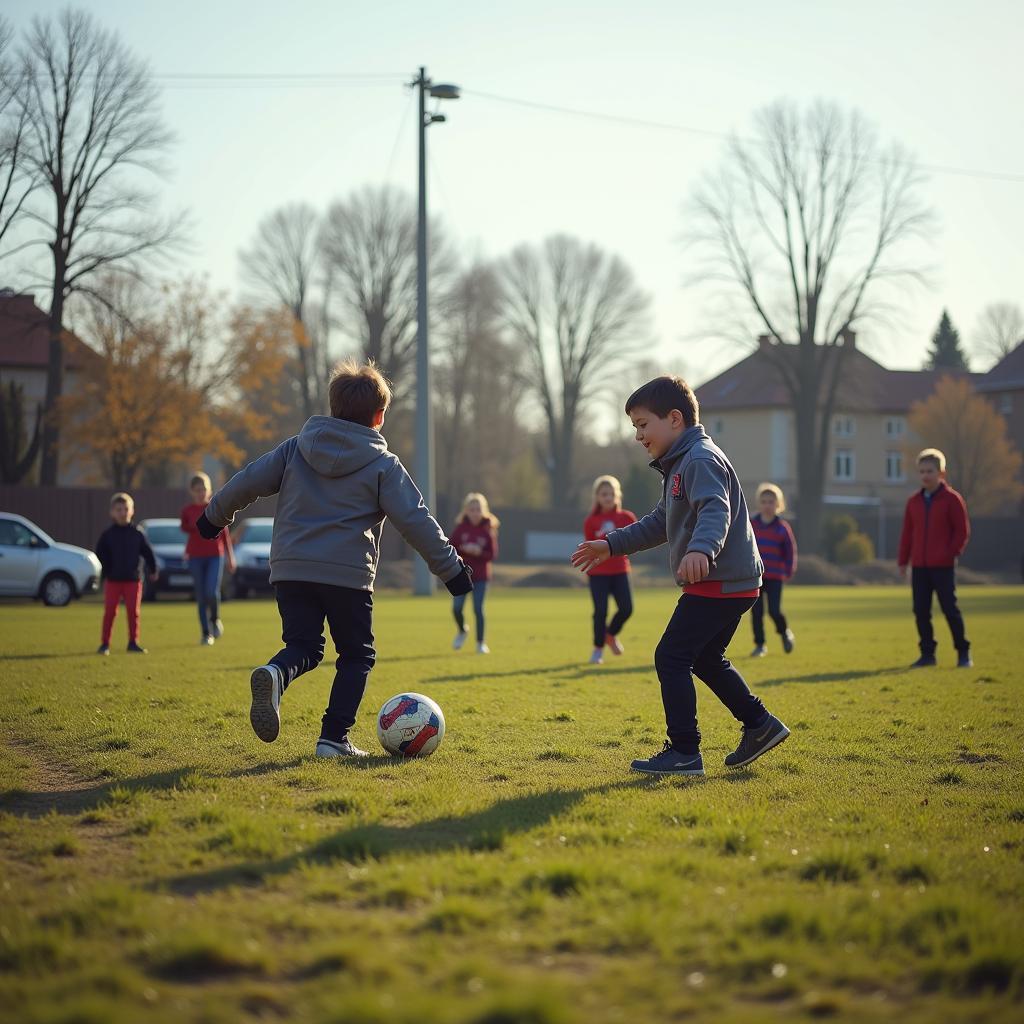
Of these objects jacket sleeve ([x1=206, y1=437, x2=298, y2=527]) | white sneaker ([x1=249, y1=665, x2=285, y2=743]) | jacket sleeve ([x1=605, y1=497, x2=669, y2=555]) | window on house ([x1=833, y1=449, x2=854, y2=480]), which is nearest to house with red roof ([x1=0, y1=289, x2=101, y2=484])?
jacket sleeve ([x1=206, y1=437, x2=298, y2=527])

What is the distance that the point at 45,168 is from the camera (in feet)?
127

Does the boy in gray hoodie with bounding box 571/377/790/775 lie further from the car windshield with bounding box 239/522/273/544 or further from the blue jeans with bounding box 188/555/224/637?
the car windshield with bounding box 239/522/273/544

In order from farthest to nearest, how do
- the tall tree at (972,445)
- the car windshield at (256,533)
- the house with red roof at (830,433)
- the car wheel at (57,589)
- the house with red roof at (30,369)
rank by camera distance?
the house with red roof at (830,433)
the tall tree at (972,445)
the house with red roof at (30,369)
the car windshield at (256,533)
the car wheel at (57,589)

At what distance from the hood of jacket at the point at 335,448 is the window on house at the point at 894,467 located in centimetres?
7537

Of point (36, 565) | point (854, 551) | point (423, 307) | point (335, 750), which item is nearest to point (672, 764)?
point (335, 750)

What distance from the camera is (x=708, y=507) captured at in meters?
6.25

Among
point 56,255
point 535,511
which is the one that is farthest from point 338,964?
point 535,511

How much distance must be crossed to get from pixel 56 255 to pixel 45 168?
262cm

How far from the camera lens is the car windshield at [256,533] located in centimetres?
2950

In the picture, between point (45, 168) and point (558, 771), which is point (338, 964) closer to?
point (558, 771)

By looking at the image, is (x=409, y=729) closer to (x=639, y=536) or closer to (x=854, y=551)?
(x=639, y=536)

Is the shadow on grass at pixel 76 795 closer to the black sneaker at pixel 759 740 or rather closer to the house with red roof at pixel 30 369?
the black sneaker at pixel 759 740

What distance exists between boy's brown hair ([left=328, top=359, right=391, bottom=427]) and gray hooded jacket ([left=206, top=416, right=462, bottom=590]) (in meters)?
0.11

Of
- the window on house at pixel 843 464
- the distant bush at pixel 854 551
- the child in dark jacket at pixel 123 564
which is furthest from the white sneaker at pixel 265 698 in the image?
the window on house at pixel 843 464
